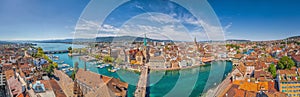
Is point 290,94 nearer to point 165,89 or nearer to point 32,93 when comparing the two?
point 165,89

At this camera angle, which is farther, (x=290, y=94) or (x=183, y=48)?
(x=183, y=48)

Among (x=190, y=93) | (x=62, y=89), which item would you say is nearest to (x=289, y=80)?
(x=190, y=93)

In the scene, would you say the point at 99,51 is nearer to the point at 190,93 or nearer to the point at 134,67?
the point at 134,67

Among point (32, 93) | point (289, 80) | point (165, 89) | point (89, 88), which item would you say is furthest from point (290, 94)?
point (32, 93)

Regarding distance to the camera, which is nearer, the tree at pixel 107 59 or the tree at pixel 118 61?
the tree at pixel 118 61

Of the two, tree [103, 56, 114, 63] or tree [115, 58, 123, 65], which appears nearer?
tree [115, 58, 123, 65]

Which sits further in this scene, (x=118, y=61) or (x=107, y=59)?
(x=107, y=59)

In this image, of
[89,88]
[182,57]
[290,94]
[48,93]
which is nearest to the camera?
[48,93]

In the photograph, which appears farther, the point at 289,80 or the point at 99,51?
the point at 99,51

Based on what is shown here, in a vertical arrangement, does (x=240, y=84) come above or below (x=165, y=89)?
above

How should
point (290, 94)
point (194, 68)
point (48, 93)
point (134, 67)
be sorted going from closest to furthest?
point (48, 93) < point (290, 94) < point (134, 67) < point (194, 68)
